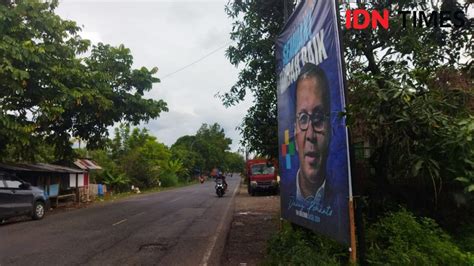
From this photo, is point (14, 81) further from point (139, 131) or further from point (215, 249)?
point (139, 131)

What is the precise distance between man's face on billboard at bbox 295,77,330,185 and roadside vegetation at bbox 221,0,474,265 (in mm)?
485

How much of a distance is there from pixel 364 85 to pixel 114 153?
43.7m

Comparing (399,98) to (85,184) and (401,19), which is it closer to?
(401,19)

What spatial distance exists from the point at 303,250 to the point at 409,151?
2363 millimetres

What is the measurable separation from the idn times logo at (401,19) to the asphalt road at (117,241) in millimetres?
5304

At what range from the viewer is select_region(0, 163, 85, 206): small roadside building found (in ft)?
65.9

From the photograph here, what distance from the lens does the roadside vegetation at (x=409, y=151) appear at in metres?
5.07

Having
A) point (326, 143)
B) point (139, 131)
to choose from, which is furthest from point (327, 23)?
point (139, 131)

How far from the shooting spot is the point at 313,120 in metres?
6.88

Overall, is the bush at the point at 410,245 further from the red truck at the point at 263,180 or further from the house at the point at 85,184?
the red truck at the point at 263,180

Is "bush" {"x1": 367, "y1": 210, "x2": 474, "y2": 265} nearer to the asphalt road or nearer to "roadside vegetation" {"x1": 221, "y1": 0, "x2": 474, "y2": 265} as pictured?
"roadside vegetation" {"x1": 221, "y1": 0, "x2": 474, "y2": 265}

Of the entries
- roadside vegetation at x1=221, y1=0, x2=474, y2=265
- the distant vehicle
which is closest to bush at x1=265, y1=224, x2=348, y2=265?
roadside vegetation at x1=221, y1=0, x2=474, y2=265

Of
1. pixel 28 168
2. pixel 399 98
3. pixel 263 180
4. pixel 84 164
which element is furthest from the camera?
pixel 263 180

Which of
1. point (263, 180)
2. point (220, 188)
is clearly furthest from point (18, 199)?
point (263, 180)
